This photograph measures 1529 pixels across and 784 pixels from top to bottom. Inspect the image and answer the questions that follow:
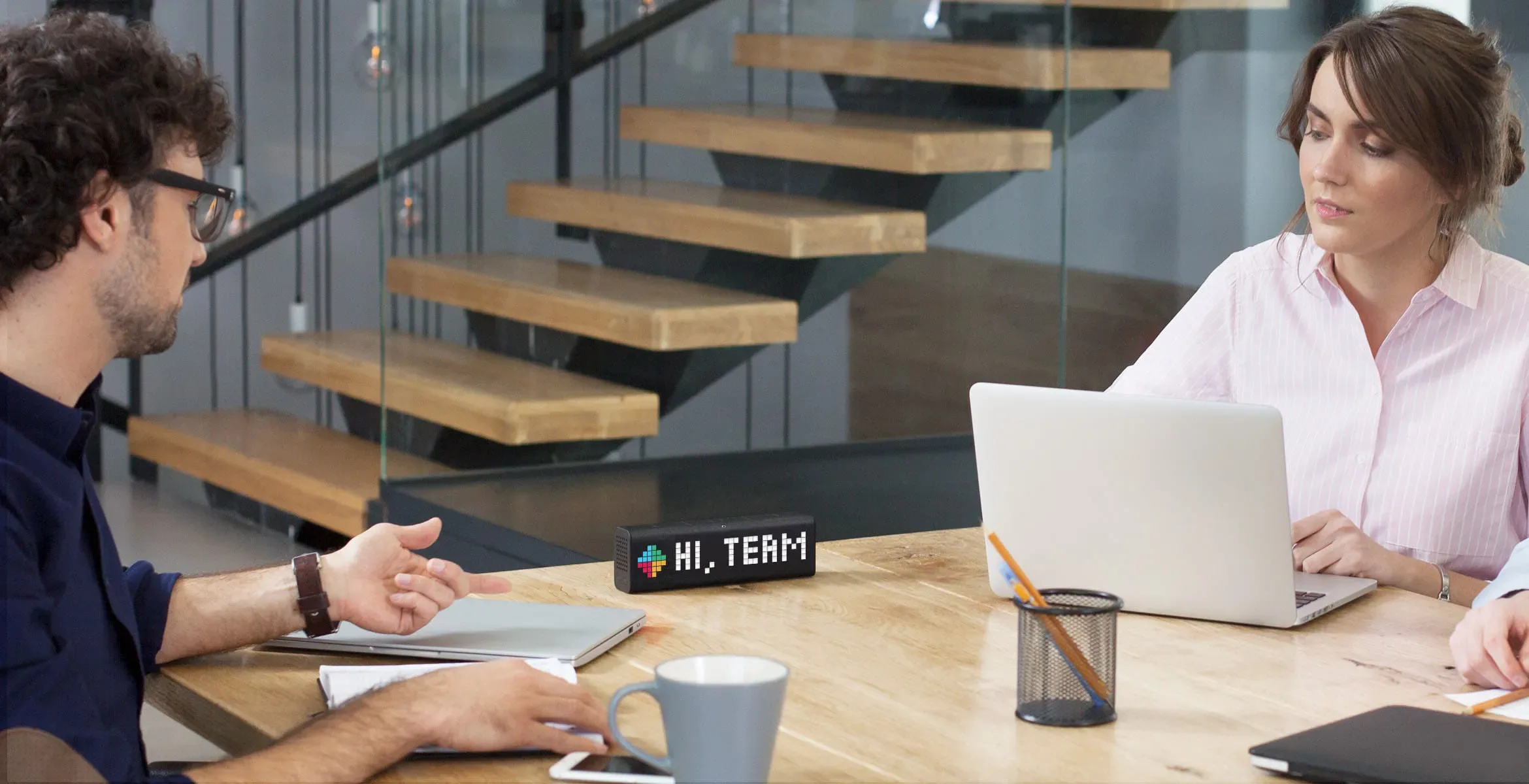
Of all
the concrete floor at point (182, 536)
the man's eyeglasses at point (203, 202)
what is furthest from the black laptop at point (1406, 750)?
the concrete floor at point (182, 536)

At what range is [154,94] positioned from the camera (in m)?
1.44

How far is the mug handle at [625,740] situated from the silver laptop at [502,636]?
0.31 meters

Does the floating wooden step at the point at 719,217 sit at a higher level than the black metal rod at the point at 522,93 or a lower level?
lower

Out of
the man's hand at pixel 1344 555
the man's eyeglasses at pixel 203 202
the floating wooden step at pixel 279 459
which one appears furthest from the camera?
the floating wooden step at pixel 279 459

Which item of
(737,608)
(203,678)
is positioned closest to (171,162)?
(203,678)

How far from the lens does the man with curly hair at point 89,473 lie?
1.25 metres

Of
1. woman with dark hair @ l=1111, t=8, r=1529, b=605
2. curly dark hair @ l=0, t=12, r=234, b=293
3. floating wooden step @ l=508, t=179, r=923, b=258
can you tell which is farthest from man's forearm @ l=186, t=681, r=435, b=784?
floating wooden step @ l=508, t=179, r=923, b=258

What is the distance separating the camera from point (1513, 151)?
2160mm

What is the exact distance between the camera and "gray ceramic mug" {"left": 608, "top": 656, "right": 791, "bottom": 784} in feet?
3.73

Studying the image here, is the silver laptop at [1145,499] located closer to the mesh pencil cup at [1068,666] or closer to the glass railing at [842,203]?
the mesh pencil cup at [1068,666]

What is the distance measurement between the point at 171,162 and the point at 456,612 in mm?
486

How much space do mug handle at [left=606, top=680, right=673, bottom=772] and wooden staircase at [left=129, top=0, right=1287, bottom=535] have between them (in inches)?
103

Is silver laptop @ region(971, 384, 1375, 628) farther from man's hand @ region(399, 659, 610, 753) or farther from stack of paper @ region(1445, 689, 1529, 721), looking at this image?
man's hand @ region(399, 659, 610, 753)

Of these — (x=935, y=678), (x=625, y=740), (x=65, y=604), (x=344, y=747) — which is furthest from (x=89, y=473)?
(x=935, y=678)
